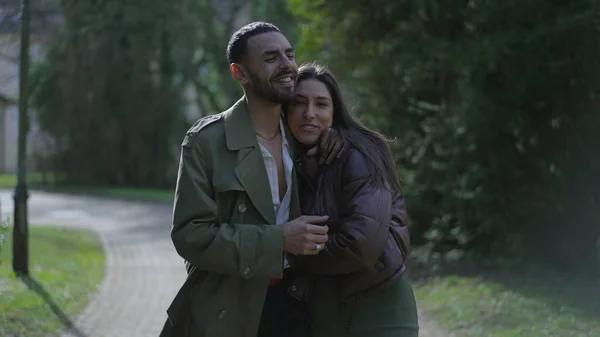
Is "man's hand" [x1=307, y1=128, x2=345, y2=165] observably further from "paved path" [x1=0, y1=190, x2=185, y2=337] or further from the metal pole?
the metal pole

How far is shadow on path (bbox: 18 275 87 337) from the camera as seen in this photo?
800 centimetres

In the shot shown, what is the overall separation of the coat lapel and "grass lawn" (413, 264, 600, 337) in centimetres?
476

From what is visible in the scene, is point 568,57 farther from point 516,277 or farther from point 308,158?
point 308,158

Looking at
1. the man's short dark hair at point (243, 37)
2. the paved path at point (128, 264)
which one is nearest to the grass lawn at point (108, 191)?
the paved path at point (128, 264)

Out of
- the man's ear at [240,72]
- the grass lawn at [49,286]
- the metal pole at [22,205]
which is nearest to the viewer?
the man's ear at [240,72]

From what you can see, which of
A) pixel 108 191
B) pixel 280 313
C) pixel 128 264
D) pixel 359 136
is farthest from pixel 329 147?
pixel 108 191

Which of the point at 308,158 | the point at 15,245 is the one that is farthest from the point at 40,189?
the point at 308,158

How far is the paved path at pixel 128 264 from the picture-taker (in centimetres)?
834

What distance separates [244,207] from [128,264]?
10007 mm

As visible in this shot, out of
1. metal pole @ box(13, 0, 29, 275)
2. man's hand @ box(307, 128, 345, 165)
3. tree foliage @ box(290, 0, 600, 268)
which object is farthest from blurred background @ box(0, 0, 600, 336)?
man's hand @ box(307, 128, 345, 165)

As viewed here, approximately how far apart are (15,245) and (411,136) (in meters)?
5.20

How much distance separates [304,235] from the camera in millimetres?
3049

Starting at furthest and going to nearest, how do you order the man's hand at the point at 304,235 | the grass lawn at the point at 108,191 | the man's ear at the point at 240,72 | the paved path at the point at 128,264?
the grass lawn at the point at 108,191
the paved path at the point at 128,264
the man's ear at the point at 240,72
the man's hand at the point at 304,235

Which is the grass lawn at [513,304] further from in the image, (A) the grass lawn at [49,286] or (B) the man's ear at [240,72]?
(B) the man's ear at [240,72]
